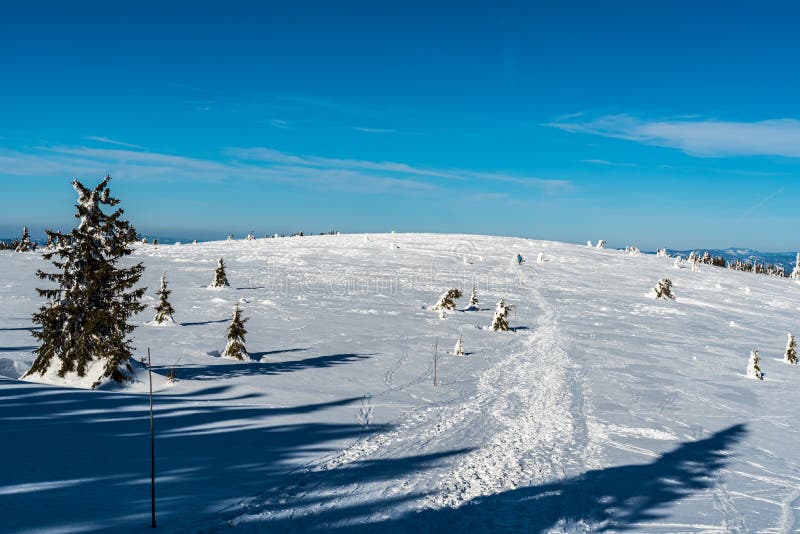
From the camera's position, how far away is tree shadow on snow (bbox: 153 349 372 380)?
18.3 m

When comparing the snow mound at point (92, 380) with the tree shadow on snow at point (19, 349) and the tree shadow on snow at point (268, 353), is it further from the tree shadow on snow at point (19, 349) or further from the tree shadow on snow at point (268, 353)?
the tree shadow on snow at point (268, 353)

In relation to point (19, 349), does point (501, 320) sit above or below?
below

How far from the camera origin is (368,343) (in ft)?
91.8

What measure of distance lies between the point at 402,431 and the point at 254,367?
366 inches

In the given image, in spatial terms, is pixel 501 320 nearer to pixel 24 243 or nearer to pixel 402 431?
pixel 402 431

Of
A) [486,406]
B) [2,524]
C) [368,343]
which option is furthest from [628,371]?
[2,524]

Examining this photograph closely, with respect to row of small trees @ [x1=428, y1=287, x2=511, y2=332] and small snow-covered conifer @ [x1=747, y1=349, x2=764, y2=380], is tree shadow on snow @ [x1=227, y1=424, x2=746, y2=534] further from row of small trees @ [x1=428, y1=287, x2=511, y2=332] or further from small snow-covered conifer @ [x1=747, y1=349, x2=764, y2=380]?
row of small trees @ [x1=428, y1=287, x2=511, y2=332]

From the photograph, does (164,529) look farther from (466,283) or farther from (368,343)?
(466,283)

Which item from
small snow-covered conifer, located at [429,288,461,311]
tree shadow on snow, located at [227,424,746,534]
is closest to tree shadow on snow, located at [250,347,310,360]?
tree shadow on snow, located at [227,424,746,534]

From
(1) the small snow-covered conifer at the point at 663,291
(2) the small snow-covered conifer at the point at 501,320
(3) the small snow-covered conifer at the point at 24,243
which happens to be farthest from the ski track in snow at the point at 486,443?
(3) the small snow-covered conifer at the point at 24,243

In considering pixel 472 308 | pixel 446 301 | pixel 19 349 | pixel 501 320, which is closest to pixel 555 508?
pixel 19 349

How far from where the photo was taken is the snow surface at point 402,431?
8.81m

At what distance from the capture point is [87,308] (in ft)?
50.5

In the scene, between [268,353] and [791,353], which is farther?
[791,353]
